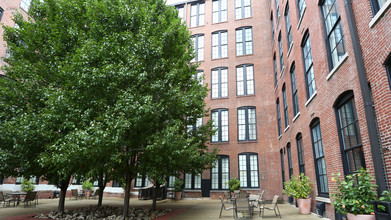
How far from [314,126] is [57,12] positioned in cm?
1229

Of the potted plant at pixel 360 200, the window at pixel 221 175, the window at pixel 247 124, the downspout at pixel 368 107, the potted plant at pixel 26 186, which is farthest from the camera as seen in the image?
the window at pixel 247 124

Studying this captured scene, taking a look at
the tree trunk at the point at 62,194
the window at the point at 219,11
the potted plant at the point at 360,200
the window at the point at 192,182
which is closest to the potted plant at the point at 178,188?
the window at the point at 192,182

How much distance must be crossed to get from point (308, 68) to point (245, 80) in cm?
1105

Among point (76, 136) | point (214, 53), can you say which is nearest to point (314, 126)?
point (76, 136)

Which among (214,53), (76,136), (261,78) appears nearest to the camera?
(76,136)

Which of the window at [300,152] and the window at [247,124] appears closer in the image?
the window at [300,152]

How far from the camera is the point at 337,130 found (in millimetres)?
7281

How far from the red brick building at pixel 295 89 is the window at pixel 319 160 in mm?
39

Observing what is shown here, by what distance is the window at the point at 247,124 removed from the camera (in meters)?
19.9

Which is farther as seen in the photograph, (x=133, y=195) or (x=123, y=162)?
(x=133, y=195)

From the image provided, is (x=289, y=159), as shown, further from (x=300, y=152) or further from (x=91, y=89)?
(x=91, y=89)

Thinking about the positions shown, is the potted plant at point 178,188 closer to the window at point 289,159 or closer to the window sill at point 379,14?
the window at point 289,159

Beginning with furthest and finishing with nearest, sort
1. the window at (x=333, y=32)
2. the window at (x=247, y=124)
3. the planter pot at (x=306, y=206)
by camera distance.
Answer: the window at (x=247, y=124)
the planter pot at (x=306, y=206)
the window at (x=333, y=32)

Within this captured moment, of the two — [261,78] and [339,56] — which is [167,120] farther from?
[261,78]
